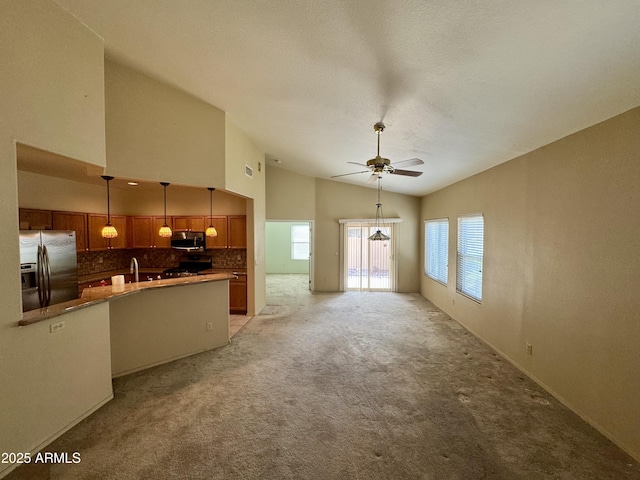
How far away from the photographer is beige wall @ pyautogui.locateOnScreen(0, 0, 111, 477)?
1.99 meters

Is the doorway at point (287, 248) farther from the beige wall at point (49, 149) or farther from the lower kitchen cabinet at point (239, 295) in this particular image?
the beige wall at point (49, 149)

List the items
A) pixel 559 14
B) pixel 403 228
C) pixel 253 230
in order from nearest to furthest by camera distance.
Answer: pixel 559 14 → pixel 253 230 → pixel 403 228

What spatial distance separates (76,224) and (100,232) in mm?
549

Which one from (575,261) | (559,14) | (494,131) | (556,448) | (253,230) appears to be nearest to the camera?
(559,14)

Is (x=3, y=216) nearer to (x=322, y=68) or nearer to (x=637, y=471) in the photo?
(x=322, y=68)

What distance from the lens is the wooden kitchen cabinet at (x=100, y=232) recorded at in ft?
16.4

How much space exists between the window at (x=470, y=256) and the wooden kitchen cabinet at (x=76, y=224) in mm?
6755

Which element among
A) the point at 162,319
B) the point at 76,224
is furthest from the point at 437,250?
the point at 76,224

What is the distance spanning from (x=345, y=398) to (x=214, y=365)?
1799 millimetres

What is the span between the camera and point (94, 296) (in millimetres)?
2828

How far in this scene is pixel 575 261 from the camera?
2715mm

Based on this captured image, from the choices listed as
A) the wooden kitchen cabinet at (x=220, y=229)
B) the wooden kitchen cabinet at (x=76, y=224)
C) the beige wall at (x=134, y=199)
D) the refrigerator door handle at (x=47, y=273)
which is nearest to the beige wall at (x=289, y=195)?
the beige wall at (x=134, y=199)

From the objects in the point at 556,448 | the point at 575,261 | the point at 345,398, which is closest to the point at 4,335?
the point at 345,398

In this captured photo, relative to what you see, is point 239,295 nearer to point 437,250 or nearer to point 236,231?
point 236,231
